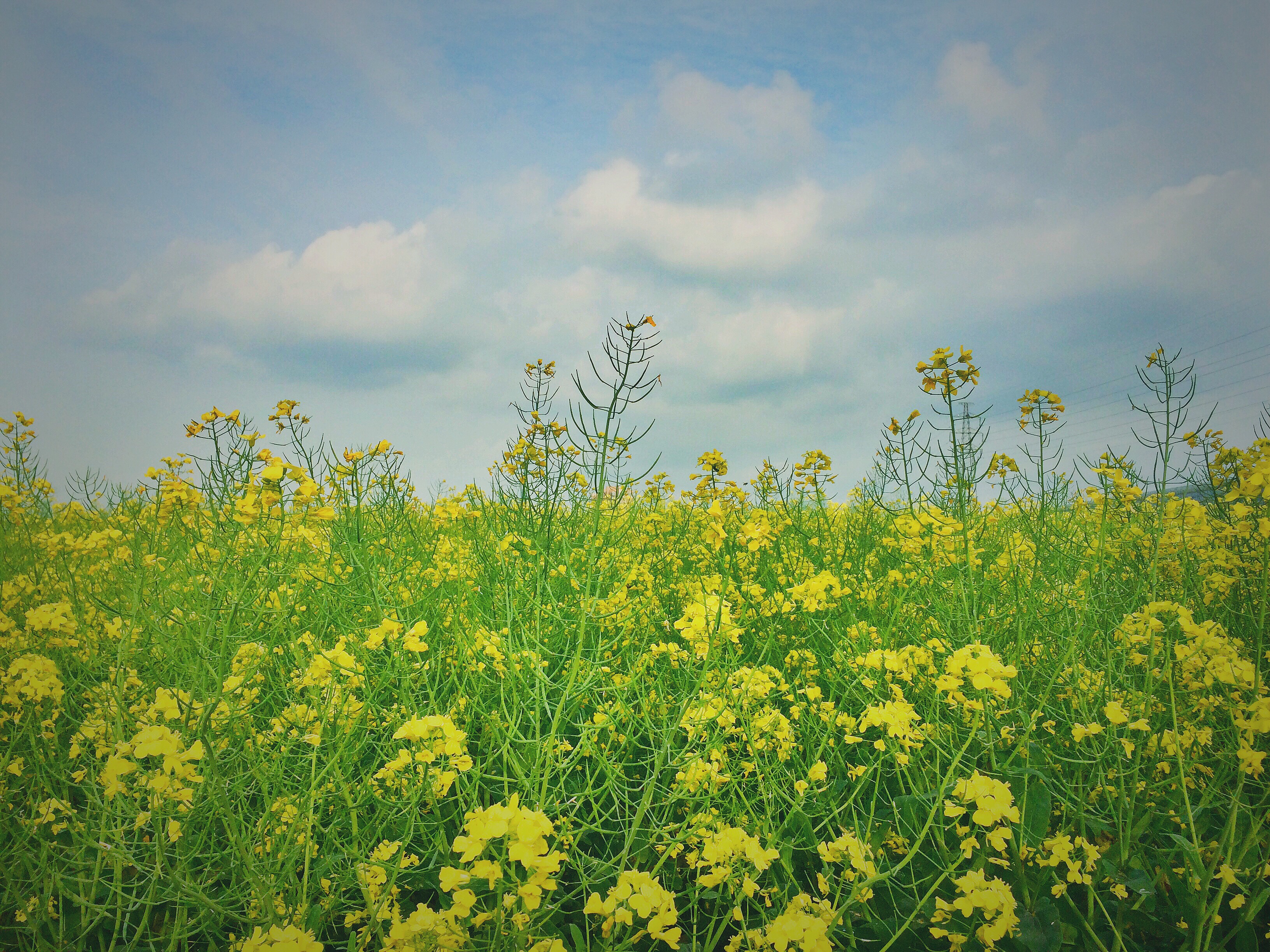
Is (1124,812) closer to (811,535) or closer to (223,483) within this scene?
(811,535)

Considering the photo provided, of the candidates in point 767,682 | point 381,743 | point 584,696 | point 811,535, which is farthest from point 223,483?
point 811,535

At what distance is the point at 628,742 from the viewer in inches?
96.7

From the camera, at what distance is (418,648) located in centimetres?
178

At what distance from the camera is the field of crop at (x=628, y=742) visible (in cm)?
166

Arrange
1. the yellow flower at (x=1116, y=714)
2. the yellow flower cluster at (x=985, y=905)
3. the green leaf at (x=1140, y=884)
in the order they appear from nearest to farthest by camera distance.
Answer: the yellow flower cluster at (x=985, y=905) → the yellow flower at (x=1116, y=714) → the green leaf at (x=1140, y=884)

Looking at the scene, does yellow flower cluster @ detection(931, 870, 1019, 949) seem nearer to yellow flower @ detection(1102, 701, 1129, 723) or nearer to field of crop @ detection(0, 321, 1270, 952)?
field of crop @ detection(0, 321, 1270, 952)

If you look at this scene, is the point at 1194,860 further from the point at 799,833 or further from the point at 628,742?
the point at 628,742

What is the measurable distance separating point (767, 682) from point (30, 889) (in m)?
2.59

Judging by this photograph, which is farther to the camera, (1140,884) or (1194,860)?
(1140,884)

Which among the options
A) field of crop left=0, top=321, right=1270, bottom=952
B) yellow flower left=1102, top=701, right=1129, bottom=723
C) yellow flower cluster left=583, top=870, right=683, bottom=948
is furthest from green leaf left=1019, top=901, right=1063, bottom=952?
yellow flower cluster left=583, top=870, right=683, bottom=948

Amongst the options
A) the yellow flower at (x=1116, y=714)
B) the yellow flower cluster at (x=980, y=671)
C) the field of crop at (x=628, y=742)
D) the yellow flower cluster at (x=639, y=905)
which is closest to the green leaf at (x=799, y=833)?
the field of crop at (x=628, y=742)

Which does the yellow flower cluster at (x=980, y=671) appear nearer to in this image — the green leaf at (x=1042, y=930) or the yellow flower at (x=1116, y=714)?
the yellow flower at (x=1116, y=714)

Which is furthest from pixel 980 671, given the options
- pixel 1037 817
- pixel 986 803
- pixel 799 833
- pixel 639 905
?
pixel 639 905

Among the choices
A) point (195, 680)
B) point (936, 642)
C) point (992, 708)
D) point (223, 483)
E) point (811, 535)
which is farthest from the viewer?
point (811, 535)
